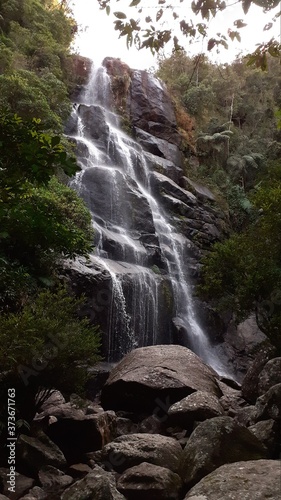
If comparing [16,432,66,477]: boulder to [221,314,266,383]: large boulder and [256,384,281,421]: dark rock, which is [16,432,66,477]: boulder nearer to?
[256,384,281,421]: dark rock

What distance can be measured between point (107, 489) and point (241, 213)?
21313 millimetres

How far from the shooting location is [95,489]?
14.4 ft

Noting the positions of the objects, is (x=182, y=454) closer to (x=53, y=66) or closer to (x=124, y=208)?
(x=124, y=208)

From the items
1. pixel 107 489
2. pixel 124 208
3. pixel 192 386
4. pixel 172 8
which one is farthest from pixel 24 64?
pixel 107 489

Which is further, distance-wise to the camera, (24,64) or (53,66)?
(53,66)

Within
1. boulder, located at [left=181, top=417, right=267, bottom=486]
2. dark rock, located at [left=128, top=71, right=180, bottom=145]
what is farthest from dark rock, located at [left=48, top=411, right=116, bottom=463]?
dark rock, located at [left=128, top=71, right=180, bottom=145]

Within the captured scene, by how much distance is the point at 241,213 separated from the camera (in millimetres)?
24281

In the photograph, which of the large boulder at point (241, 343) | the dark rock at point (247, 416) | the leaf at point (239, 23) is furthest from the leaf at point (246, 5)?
the large boulder at point (241, 343)

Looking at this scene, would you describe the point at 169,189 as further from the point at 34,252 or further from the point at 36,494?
the point at 36,494

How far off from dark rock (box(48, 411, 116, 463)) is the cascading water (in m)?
5.58

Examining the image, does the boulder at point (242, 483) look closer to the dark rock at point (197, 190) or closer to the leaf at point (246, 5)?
the leaf at point (246, 5)

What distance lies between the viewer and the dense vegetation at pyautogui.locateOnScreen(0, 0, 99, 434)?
328 centimetres

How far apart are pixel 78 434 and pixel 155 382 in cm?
238

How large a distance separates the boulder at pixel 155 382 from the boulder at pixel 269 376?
101cm
